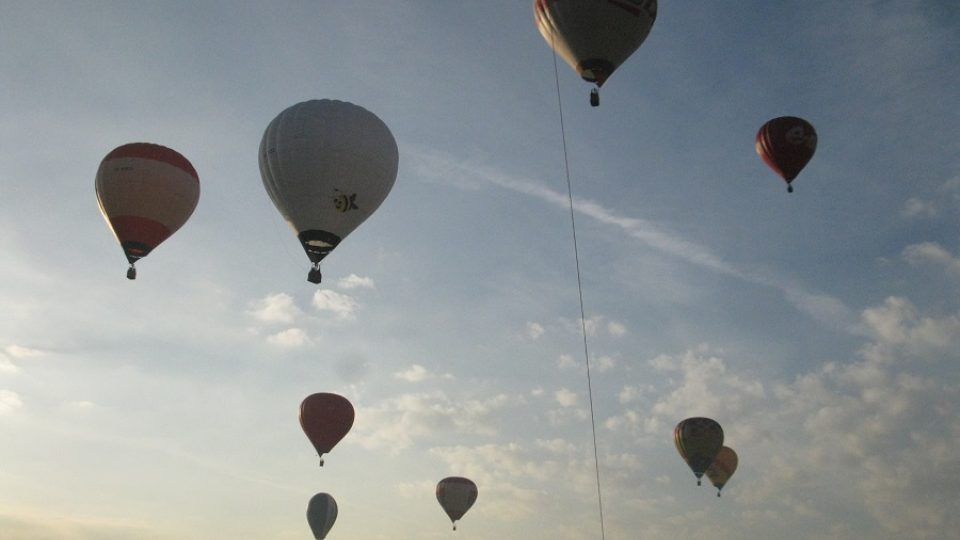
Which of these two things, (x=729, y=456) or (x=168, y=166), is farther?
(x=729, y=456)

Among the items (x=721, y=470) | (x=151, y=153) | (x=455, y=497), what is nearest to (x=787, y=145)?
(x=721, y=470)

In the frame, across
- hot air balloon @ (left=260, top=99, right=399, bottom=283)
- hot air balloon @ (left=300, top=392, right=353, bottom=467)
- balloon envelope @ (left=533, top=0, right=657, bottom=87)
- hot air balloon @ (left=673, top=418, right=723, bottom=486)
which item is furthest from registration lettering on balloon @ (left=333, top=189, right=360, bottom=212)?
hot air balloon @ (left=673, top=418, right=723, bottom=486)

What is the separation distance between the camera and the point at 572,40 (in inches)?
934

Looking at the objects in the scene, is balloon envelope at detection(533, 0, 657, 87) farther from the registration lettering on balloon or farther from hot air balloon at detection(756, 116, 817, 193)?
hot air balloon at detection(756, 116, 817, 193)

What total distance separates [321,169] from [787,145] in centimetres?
1887

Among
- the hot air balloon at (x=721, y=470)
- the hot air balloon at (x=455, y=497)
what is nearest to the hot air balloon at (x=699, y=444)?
the hot air balloon at (x=721, y=470)

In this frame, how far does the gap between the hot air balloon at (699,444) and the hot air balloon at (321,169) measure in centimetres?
2459

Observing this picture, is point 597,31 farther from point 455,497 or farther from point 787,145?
point 455,497

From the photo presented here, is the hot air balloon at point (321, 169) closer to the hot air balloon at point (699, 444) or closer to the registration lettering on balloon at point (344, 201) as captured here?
the registration lettering on balloon at point (344, 201)

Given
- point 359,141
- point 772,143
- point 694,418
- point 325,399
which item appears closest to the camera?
point 359,141

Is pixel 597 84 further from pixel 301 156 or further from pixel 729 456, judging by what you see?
pixel 729 456

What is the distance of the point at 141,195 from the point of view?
26.9m

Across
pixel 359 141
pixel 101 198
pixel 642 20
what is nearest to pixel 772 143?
pixel 642 20

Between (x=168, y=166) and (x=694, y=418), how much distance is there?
98.3ft
